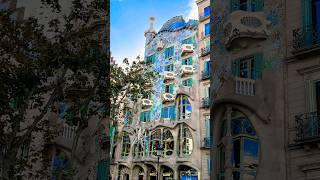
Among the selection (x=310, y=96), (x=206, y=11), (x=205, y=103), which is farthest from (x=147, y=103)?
(x=310, y=96)

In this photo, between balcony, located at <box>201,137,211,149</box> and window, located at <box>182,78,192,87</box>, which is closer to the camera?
balcony, located at <box>201,137,211,149</box>

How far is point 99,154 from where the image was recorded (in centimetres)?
1338

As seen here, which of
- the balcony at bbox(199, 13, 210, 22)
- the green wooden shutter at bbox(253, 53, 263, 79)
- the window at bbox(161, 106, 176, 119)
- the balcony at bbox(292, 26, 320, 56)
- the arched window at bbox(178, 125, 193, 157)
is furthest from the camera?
the window at bbox(161, 106, 176, 119)

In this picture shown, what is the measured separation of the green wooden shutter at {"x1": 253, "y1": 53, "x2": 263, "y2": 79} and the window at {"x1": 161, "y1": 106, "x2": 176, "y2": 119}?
31.9ft

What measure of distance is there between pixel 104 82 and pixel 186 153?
29.0 ft

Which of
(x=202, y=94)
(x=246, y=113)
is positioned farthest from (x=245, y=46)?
(x=202, y=94)

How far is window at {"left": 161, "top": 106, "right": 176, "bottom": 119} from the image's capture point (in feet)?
71.5

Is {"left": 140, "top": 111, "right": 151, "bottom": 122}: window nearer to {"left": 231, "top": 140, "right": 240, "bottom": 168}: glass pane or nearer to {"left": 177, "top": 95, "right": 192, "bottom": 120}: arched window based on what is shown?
{"left": 177, "top": 95, "right": 192, "bottom": 120}: arched window

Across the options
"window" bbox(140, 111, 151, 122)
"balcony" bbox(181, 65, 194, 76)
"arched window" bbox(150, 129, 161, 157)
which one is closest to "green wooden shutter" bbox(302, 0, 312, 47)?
"balcony" bbox(181, 65, 194, 76)

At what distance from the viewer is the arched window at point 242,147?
11.2m

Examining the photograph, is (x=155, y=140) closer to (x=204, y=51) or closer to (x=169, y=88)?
(x=169, y=88)

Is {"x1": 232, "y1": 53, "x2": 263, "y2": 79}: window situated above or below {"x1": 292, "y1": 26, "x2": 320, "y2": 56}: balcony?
below

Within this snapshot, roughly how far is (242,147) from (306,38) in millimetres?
2850

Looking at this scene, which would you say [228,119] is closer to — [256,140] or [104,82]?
[256,140]
